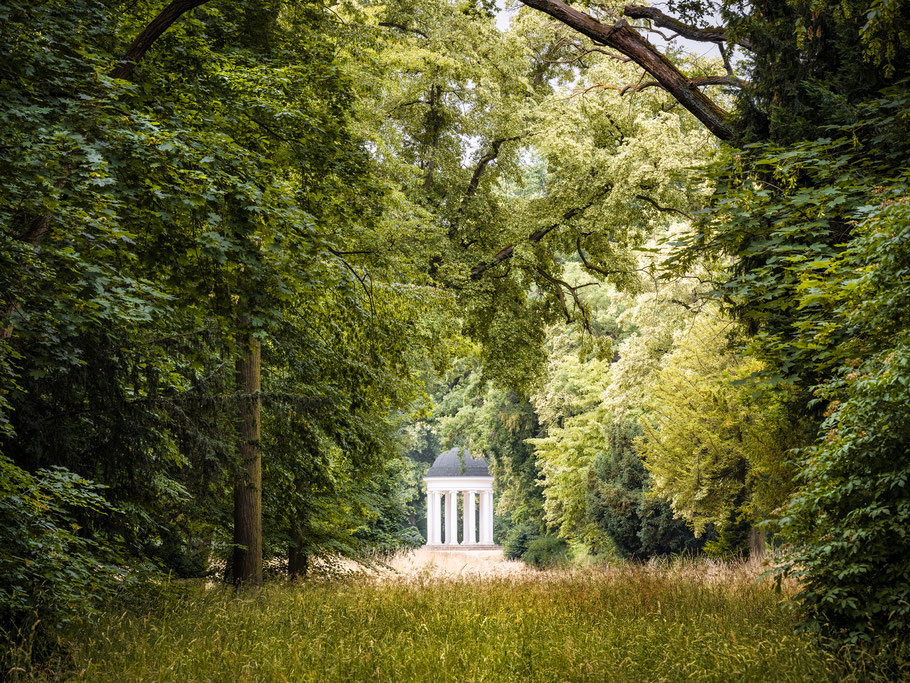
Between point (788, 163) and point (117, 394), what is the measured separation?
7.55 meters

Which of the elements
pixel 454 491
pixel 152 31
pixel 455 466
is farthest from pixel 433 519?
pixel 152 31

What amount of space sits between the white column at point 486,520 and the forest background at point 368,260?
28.8 metres

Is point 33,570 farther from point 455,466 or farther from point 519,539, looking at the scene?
point 455,466

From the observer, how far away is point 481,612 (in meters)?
8.02

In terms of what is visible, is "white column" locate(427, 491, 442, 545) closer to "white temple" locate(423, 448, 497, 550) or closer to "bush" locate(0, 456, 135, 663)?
"white temple" locate(423, 448, 497, 550)

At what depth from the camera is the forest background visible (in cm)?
613

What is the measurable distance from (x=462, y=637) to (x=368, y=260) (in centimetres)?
737

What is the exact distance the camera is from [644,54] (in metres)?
10.7

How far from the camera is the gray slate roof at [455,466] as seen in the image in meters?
46.7

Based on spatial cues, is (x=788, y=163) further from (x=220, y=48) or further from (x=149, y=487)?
(x=149, y=487)

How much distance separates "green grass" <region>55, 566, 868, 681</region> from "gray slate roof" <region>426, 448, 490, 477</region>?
3714 cm

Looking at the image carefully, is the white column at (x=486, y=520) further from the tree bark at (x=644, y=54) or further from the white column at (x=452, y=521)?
the tree bark at (x=644, y=54)

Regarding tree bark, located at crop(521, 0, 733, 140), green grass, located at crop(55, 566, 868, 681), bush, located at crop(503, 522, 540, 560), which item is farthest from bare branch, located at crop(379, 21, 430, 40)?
bush, located at crop(503, 522, 540, 560)

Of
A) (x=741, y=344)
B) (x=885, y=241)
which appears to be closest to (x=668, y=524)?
(x=741, y=344)
